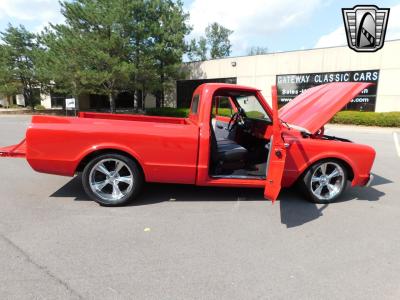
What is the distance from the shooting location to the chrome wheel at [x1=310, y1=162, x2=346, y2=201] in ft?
15.1

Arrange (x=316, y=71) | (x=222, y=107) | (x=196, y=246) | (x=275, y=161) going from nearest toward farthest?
(x=196, y=246) < (x=275, y=161) < (x=222, y=107) < (x=316, y=71)

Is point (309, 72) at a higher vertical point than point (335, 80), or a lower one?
higher

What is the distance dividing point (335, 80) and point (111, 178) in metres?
19.6

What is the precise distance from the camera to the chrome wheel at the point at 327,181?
15.1 feet

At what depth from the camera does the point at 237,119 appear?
5363mm

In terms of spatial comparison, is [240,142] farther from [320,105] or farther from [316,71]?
[316,71]

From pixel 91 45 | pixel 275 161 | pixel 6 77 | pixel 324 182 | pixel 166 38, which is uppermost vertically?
pixel 166 38

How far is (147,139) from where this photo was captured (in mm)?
4121

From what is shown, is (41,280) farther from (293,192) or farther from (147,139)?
(293,192)

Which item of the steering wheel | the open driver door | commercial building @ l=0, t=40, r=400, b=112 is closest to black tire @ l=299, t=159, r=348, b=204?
the open driver door

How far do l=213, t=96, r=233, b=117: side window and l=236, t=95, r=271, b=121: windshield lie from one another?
36cm

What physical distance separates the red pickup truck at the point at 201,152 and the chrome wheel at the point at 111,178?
0.01 m

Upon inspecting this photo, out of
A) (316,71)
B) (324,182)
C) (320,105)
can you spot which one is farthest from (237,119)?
(316,71)

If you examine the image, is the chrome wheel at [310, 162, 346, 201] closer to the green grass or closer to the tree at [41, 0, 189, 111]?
the green grass
